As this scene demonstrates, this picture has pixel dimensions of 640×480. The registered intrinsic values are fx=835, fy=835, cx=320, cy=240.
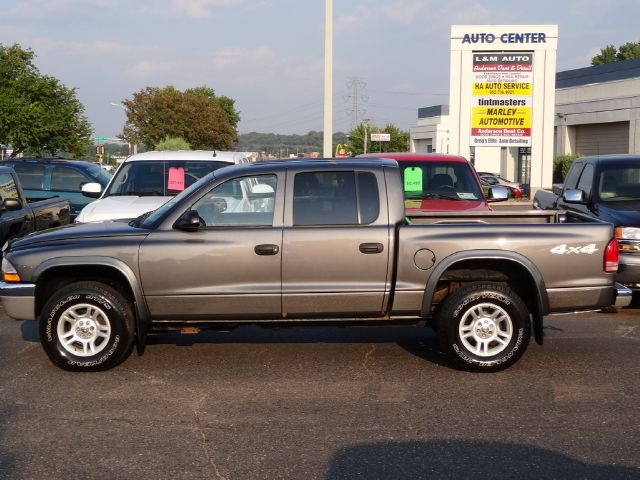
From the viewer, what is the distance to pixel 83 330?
7.12 m

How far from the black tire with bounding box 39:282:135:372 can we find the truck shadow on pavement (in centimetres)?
265

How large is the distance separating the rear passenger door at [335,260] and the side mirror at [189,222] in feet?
2.45

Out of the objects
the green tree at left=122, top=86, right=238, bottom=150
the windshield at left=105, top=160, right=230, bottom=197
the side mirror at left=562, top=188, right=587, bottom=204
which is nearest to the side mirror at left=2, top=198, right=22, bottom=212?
the windshield at left=105, top=160, right=230, bottom=197

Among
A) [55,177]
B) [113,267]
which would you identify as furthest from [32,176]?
[113,267]

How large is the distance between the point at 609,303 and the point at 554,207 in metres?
5.61

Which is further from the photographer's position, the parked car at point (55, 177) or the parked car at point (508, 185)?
the parked car at point (508, 185)

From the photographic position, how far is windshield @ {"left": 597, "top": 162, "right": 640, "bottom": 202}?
10.9 m

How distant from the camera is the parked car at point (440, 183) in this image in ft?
35.3

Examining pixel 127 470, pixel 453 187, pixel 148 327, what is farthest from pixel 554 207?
pixel 127 470

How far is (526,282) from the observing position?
7328 mm

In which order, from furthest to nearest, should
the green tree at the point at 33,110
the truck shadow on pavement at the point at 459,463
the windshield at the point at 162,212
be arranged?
the green tree at the point at 33,110, the windshield at the point at 162,212, the truck shadow on pavement at the point at 459,463

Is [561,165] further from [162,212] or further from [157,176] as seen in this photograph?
[162,212]

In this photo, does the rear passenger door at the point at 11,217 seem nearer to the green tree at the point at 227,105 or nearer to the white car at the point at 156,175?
the white car at the point at 156,175

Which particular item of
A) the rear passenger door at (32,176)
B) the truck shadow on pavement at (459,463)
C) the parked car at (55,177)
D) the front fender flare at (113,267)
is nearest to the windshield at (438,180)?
the front fender flare at (113,267)
